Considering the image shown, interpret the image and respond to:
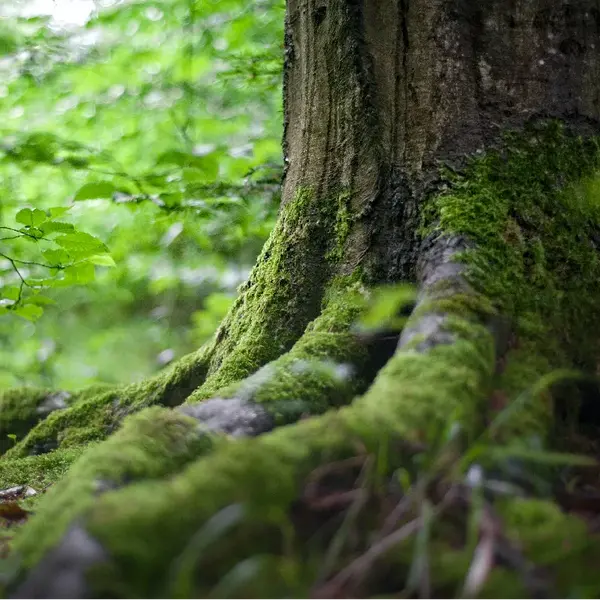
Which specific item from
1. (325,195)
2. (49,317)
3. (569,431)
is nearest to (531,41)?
(325,195)

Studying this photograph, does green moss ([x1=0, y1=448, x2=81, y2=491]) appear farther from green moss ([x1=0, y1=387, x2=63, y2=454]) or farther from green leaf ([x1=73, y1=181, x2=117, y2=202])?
green leaf ([x1=73, y1=181, x2=117, y2=202])

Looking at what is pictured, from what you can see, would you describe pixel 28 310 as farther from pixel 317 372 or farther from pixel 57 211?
pixel 317 372

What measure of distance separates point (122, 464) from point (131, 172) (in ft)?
16.6

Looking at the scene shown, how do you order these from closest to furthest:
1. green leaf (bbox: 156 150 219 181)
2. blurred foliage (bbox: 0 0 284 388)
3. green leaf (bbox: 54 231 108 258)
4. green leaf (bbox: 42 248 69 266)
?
green leaf (bbox: 54 231 108 258) < green leaf (bbox: 42 248 69 266) < green leaf (bbox: 156 150 219 181) < blurred foliage (bbox: 0 0 284 388)

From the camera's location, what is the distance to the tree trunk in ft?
2.98

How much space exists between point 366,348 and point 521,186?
0.79 metres

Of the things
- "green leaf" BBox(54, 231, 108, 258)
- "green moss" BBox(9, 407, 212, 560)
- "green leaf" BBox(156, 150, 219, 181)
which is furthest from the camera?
"green leaf" BBox(156, 150, 219, 181)

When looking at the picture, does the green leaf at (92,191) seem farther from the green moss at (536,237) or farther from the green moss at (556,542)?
the green moss at (556,542)

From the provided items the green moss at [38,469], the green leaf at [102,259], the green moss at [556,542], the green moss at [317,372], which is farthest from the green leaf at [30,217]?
the green moss at [556,542]

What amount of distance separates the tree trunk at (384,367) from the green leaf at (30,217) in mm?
907

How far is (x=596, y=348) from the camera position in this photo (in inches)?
64.6

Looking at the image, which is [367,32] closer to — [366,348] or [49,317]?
[366,348]

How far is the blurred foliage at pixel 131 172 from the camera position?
11.4ft

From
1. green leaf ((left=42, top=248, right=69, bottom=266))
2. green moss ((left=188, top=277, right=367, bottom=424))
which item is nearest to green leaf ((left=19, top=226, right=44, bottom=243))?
green leaf ((left=42, top=248, right=69, bottom=266))
